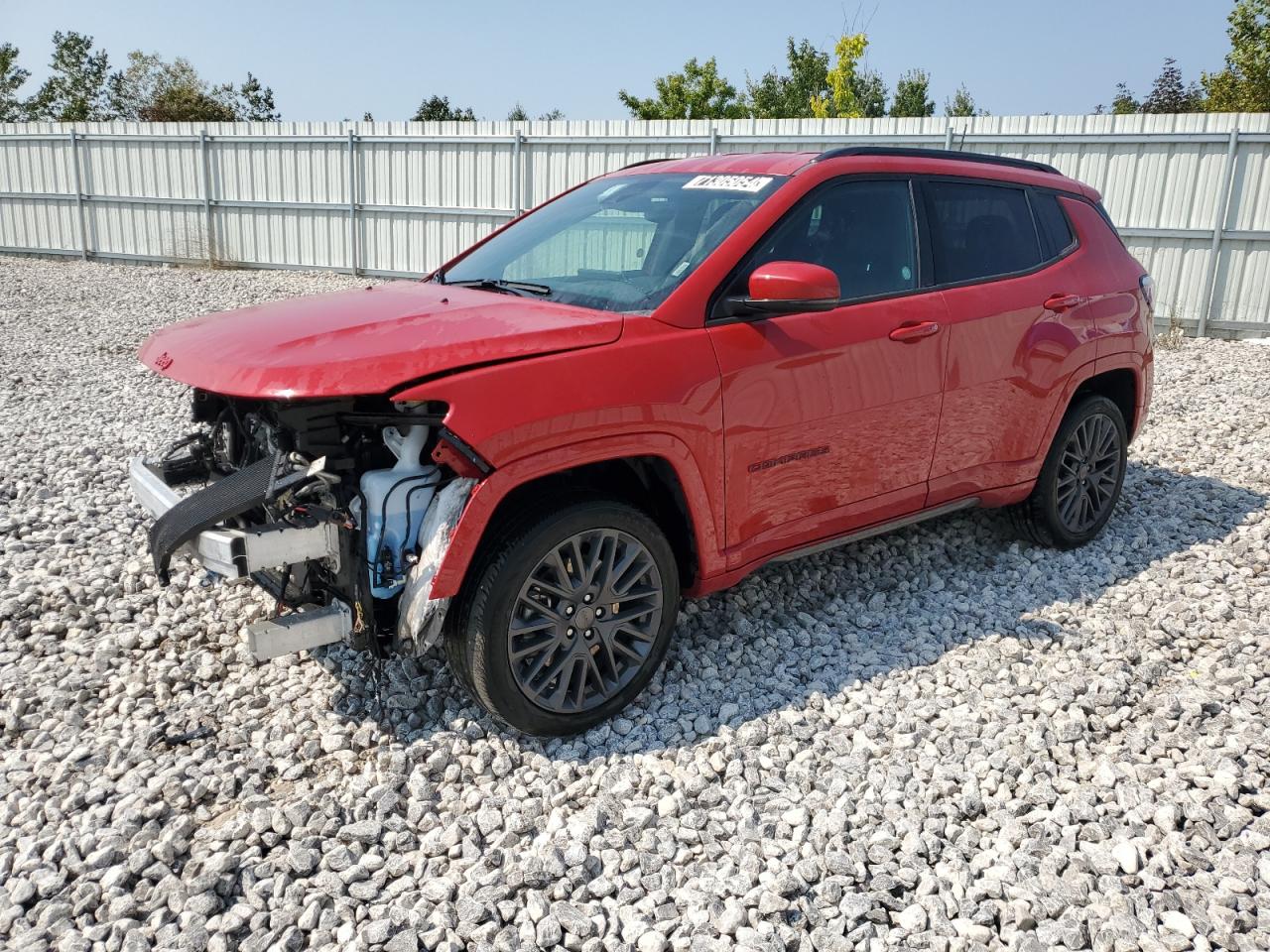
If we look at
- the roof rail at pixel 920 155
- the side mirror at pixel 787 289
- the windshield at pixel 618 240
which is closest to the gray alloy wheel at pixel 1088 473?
the roof rail at pixel 920 155

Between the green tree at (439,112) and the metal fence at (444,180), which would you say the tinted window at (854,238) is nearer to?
the metal fence at (444,180)

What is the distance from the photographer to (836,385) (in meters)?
3.86

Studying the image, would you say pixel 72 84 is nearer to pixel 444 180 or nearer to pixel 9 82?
pixel 9 82

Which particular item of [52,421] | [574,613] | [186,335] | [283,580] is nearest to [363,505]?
[283,580]

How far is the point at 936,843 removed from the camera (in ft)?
9.81

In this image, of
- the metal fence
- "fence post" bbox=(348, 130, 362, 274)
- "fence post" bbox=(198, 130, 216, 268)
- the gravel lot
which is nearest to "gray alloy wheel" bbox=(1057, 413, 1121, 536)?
the gravel lot

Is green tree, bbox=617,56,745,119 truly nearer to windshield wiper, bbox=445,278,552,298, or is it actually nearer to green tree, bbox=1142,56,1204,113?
green tree, bbox=1142,56,1204,113

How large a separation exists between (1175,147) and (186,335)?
13.1 metres

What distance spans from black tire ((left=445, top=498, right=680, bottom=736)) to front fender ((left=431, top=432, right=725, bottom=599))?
119 mm

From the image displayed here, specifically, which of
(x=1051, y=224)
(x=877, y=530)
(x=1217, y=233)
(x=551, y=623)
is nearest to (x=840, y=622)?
(x=877, y=530)

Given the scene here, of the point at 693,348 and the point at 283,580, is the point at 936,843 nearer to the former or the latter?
the point at 693,348

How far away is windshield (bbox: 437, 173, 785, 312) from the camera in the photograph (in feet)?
12.2

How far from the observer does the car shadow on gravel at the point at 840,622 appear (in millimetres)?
3637

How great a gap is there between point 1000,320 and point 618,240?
1784 mm
